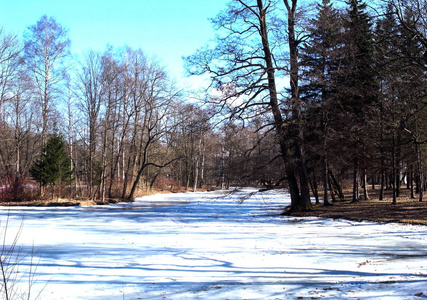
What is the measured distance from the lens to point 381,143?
19.9 m

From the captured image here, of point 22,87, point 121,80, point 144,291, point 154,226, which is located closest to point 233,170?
point 154,226

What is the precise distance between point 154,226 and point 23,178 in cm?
1908

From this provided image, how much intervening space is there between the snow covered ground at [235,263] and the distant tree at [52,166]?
1572 cm

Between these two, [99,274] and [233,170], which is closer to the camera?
[99,274]

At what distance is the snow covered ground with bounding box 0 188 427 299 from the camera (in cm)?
594

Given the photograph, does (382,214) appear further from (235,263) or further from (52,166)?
(52,166)

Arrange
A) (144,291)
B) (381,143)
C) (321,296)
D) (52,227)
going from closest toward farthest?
(321,296)
(144,291)
(52,227)
(381,143)

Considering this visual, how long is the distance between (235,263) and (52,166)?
79.9 ft

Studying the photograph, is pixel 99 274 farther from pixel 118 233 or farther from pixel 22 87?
pixel 22 87

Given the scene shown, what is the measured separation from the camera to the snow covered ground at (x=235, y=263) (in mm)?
5941

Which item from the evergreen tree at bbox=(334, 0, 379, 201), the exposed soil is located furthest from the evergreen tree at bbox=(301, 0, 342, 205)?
the exposed soil

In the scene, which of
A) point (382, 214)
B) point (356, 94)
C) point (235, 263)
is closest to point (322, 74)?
point (356, 94)

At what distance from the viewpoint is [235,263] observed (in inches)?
324

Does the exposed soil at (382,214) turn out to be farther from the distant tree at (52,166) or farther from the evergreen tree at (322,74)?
the distant tree at (52,166)
